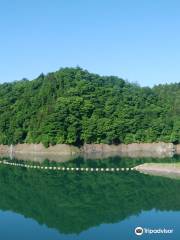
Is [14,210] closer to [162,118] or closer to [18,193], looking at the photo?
[18,193]

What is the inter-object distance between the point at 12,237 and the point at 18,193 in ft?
46.7

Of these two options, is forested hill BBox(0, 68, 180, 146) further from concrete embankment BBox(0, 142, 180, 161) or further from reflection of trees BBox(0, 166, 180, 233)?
reflection of trees BBox(0, 166, 180, 233)

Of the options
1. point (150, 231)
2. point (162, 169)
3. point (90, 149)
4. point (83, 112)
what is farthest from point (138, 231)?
point (83, 112)

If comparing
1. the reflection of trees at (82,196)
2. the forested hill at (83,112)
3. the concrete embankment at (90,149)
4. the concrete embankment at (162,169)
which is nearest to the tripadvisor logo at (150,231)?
the reflection of trees at (82,196)

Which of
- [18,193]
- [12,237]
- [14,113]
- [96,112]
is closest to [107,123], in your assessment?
[96,112]

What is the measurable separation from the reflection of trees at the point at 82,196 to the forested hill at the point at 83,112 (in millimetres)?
25010

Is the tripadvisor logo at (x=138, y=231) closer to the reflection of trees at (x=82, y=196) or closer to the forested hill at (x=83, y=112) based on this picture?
the reflection of trees at (x=82, y=196)

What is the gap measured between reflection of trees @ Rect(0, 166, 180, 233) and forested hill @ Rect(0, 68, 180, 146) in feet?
82.1

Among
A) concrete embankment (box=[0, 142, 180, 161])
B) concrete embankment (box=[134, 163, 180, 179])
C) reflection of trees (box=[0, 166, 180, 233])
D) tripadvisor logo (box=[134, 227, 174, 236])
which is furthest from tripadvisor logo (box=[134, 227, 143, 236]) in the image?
concrete embankment (box=[0, 142, 180, 161])

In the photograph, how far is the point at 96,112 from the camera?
7262cm

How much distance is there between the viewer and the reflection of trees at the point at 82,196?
2734cm

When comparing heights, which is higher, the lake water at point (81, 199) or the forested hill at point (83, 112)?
the forested hill at point (83, 112)

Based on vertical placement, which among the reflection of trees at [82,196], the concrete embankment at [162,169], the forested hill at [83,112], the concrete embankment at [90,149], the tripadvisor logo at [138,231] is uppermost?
the forested hill at [83,112]

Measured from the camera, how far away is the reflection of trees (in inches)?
1077
